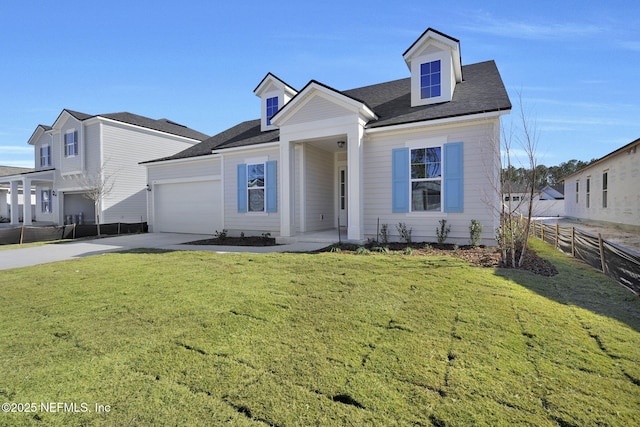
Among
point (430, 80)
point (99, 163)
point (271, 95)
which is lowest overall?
point (99, 163)

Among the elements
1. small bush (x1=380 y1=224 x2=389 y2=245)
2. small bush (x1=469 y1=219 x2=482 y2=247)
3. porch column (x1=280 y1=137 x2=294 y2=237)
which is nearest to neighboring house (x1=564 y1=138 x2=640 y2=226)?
small bush (x1=469 y1=219 x2=482 y2=247)

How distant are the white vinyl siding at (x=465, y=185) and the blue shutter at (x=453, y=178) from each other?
14 cm

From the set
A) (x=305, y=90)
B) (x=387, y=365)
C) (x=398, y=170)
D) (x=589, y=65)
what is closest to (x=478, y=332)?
(x=387, y=365)

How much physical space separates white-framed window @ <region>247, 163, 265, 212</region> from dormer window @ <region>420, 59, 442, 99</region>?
21.4ft

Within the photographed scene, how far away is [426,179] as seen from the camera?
9297 millimetres

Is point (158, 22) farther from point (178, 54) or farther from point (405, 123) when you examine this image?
point (405, 123)

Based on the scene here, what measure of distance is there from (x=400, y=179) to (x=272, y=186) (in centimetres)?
499

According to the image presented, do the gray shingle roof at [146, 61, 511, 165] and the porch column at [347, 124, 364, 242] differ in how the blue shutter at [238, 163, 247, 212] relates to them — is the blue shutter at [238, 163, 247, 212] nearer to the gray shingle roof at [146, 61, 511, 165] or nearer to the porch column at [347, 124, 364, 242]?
the gray shingle roof at [146, 61, 511, 165]

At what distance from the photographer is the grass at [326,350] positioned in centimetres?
215

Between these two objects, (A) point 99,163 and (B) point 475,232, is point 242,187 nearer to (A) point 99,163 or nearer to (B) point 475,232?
(B) point 475,232

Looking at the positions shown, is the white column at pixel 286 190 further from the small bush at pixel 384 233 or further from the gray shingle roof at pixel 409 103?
the small bush at pixel 384 233

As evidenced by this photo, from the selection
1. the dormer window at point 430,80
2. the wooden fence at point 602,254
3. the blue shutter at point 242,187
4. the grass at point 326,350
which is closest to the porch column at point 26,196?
the blue shutter at point 242,187

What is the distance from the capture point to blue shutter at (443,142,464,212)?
8.76 metres

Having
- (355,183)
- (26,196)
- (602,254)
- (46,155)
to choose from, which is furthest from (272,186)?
(46,155)
